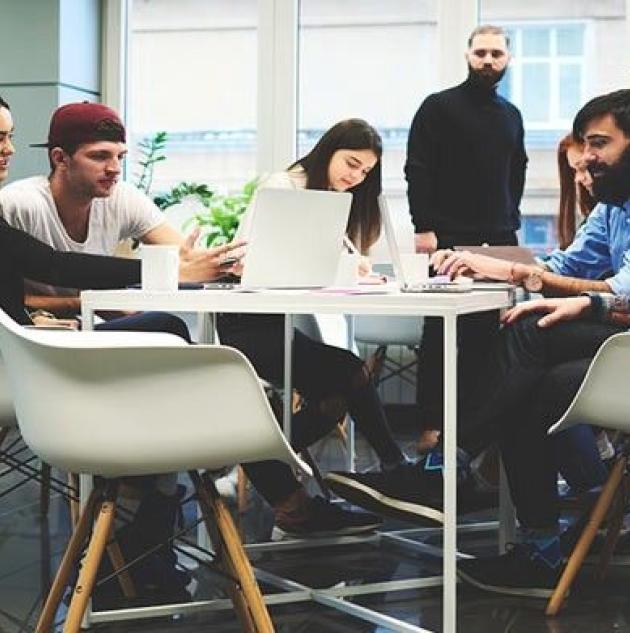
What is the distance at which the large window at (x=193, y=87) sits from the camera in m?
6.00

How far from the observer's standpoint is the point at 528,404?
2.58 metres

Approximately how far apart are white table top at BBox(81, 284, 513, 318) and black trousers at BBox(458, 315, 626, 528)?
1.22 feet

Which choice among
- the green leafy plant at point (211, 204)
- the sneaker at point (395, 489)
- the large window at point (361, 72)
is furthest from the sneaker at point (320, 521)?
the large window at point (361, 72)

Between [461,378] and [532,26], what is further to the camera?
[532,26]

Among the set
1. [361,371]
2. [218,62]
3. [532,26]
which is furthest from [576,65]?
[361,371]

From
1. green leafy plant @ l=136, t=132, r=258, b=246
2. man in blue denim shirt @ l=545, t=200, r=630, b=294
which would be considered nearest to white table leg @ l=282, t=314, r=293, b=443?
man in blue denim shirt @ l=545, t=200, r=630, b=294

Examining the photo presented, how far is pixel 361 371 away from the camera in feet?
10.4

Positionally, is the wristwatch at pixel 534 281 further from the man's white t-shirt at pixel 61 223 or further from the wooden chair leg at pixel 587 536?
the man's white t-shirt at pixel 61 223

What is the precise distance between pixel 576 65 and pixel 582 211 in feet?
7.17

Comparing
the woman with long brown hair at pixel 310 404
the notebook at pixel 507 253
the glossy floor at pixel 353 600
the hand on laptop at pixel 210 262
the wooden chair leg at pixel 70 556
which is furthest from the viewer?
the woman with long brown hair at pixel 310 404

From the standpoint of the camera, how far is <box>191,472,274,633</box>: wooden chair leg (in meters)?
1.86

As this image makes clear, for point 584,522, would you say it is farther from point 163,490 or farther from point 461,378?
point 163,490

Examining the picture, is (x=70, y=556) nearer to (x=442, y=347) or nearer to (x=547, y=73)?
(x=442, y=347)

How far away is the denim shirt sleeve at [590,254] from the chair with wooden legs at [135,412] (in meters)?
1.47
